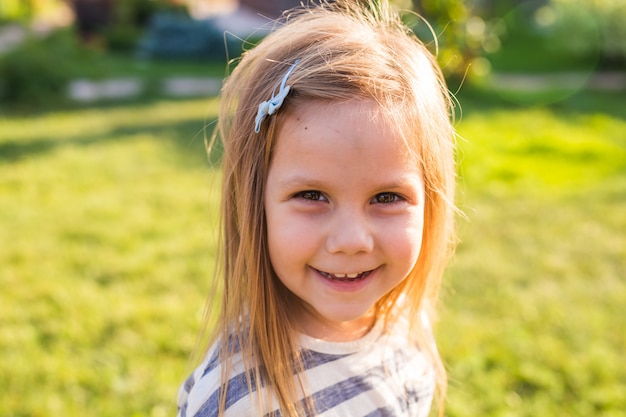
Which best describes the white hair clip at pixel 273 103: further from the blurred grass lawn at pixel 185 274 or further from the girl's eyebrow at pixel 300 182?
the blurred grass lawn at pixel 185 274

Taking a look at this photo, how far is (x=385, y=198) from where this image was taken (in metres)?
1.36

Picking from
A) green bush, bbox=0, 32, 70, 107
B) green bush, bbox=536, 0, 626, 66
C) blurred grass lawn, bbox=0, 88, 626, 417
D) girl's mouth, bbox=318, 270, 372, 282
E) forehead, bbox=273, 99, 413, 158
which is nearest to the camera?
forehead, bbox=273, 99, 413, 158

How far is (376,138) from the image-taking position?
1.29 m

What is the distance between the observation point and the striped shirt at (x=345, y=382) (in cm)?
135

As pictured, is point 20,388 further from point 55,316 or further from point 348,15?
point 348,15

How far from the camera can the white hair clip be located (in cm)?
130

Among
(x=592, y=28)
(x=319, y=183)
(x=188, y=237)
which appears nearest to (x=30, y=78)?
(x=188, y=237)

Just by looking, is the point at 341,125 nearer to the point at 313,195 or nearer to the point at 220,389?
the point at 313,195

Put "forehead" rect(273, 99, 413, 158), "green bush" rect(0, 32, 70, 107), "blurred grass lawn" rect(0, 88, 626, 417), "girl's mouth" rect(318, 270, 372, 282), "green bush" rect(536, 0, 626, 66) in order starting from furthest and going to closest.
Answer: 1. "green bush" rect(536, 0, 626, 66)
2. "green bush" rect(0, 32, 70, 107)
3. "blurred grass lawn" rect(0, 88, 626, 417)
4. "girl's mouth" rect(318, 270, 372, 282)
5. "forehead" rect(273, 99, 413, 158)

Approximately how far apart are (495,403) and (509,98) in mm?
6855

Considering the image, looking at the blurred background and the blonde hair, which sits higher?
the blonde hair

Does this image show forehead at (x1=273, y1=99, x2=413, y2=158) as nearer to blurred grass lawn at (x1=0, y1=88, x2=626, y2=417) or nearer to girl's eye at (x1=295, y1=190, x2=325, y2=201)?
girl's eye at (x1=295, y1=190, x2=325, y2=201)

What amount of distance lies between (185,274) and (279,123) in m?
2.50

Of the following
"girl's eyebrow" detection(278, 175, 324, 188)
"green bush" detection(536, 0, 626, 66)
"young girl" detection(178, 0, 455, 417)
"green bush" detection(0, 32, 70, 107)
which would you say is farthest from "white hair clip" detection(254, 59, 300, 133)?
"green bush" detection(536, 0, 626, 66)
